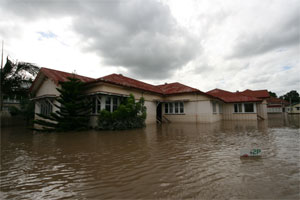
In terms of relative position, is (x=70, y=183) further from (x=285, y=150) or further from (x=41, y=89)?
(x=41, y=89)

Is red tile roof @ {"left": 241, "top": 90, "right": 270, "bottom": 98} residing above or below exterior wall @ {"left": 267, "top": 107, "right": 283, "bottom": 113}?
above

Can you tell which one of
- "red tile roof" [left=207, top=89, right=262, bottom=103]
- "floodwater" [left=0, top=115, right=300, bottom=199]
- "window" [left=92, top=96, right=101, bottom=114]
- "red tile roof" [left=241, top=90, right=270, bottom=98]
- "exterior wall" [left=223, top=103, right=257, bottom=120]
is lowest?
"floodwater" [left=0, top=115, right=300, bottom=199]

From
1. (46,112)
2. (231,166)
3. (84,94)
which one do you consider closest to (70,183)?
(231,166)

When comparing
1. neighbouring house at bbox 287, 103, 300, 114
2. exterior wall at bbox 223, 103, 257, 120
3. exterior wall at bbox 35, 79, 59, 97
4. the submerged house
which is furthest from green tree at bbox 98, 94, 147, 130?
neighbouring house at bbox 287, 103, 300, 114

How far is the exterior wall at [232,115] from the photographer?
61.6 ft

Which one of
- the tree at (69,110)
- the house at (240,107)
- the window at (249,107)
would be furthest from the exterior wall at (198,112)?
the tree at (69,110)

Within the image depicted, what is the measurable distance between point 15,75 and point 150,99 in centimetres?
1304

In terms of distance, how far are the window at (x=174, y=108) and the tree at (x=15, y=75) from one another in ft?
45.7

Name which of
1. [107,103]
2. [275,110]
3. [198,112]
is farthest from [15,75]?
[275,110]

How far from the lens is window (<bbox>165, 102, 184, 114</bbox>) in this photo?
16.8 meters

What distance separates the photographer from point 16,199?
2.40 m

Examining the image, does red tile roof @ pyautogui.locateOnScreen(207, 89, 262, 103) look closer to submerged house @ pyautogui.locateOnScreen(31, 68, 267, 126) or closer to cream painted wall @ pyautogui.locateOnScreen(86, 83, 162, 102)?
submerged house @ pyautogui.locateOnScreen(31, 68, 267, 126)

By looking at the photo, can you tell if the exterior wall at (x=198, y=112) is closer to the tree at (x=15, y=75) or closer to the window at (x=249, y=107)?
the window at (x=249, y=107)

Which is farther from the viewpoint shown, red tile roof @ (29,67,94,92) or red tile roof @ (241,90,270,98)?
red tile roof @ (241,90,270,98)
